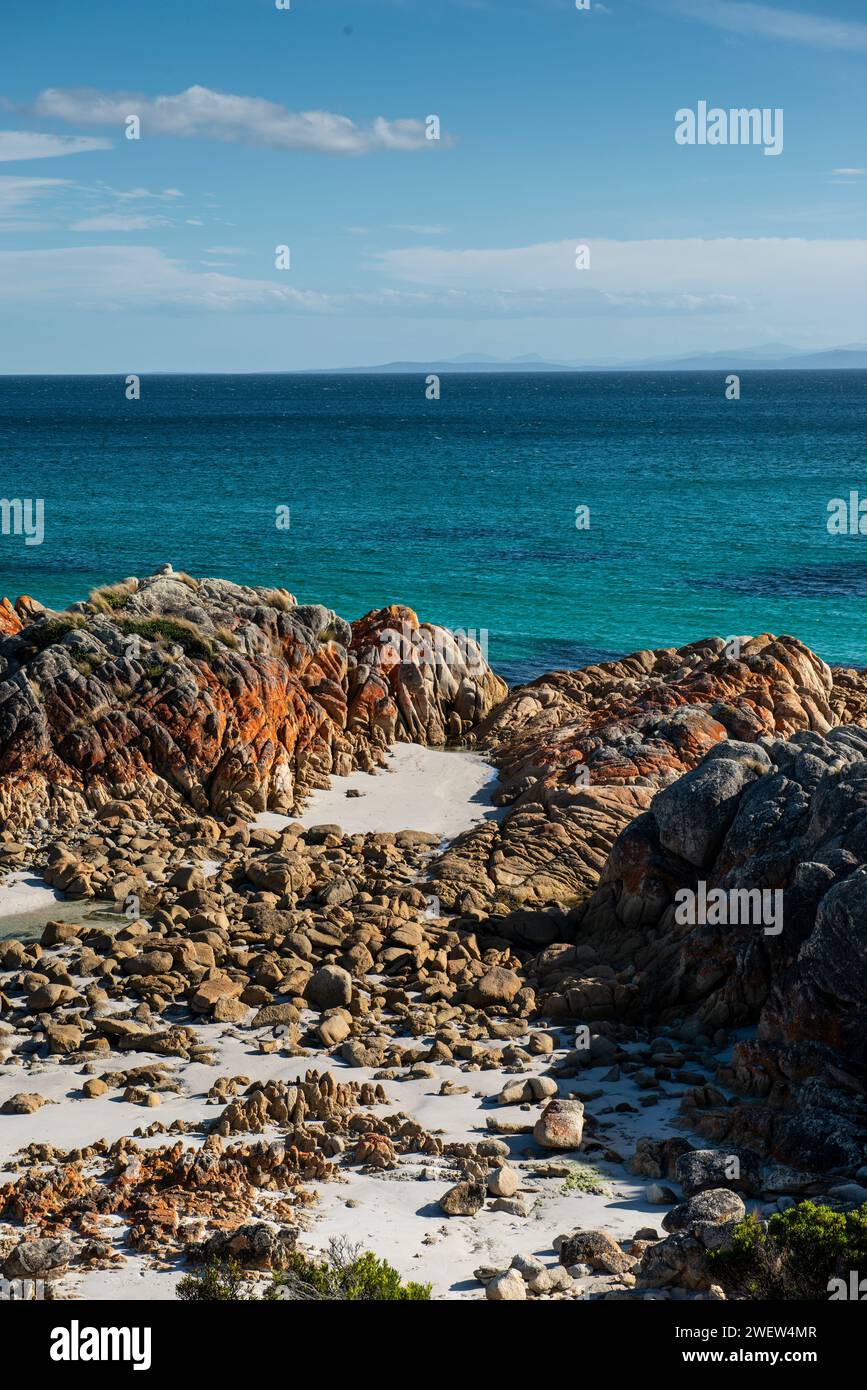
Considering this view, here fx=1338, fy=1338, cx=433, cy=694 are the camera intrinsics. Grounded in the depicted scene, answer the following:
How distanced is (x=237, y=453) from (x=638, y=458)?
101 feet

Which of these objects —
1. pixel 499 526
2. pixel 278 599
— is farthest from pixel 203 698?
pixel 499 526

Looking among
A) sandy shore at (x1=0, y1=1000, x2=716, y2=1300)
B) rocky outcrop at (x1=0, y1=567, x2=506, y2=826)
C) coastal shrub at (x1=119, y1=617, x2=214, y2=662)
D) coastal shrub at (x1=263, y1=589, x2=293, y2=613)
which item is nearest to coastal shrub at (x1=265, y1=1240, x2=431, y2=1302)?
sandy shore at (x1=0, y1=1000, x2=716, y2=1300)

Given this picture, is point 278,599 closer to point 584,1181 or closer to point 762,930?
point 762,930

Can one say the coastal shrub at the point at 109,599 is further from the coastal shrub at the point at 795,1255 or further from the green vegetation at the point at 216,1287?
the coastal shrub at the point at 795,1255

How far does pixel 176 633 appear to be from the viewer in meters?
24.2

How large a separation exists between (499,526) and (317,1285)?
5298 centimetres

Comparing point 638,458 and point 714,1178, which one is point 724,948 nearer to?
point 714,1178

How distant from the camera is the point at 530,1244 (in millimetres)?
10109

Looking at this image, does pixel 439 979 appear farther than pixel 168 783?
No

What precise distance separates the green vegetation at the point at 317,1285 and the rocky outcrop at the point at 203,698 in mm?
12668

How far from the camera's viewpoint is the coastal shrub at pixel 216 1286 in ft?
29.0

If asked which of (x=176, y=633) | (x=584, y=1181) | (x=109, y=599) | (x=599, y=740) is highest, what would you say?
(x=109, y=599)

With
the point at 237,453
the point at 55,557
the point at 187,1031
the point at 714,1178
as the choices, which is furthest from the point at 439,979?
the point at 237,453
